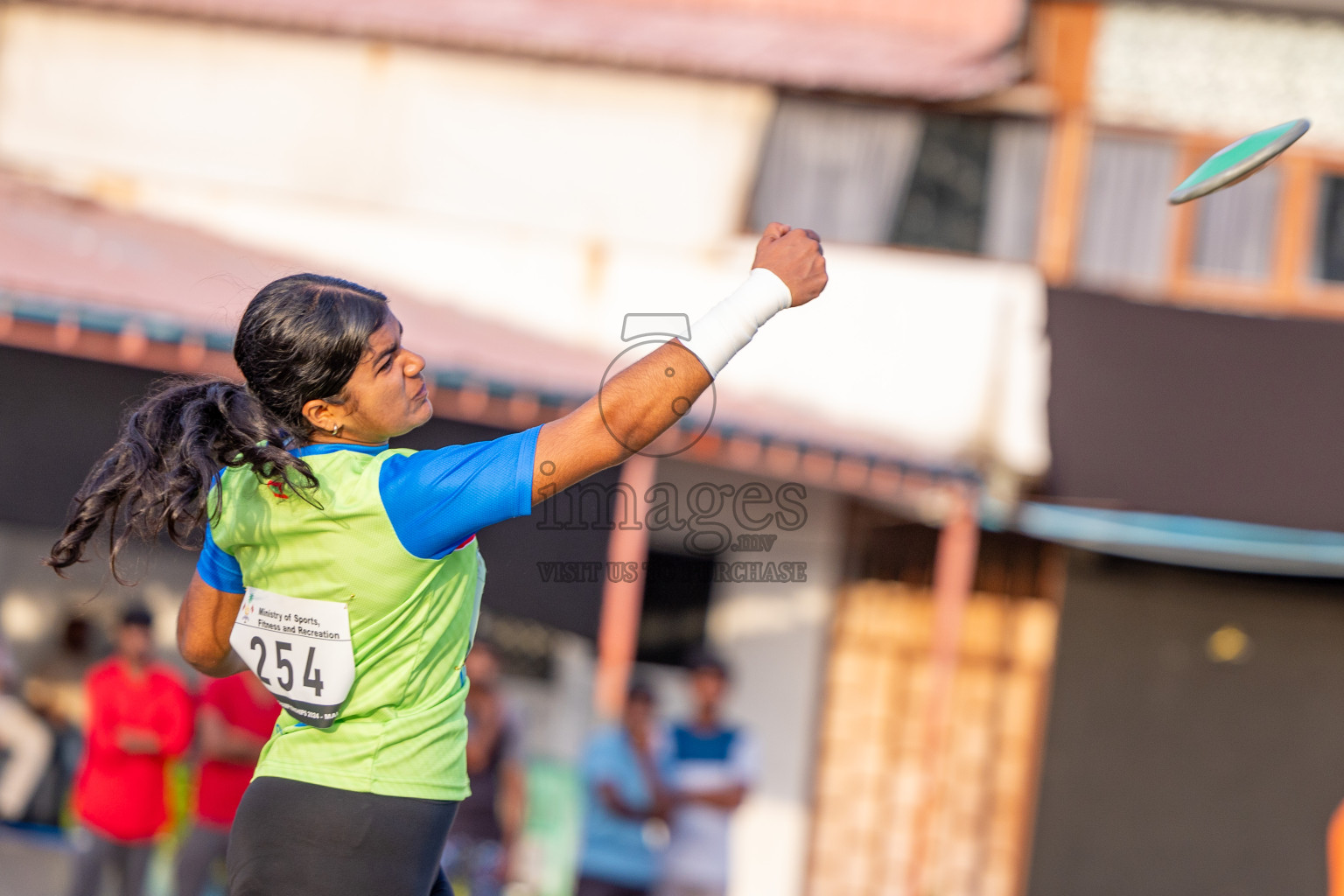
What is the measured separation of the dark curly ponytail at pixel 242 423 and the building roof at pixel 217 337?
Answer: 11.7 feet

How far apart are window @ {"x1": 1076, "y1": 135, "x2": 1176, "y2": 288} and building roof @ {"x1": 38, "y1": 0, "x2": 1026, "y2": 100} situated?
924 millimetres

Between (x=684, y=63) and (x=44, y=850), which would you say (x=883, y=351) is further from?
(x=44, y=850)

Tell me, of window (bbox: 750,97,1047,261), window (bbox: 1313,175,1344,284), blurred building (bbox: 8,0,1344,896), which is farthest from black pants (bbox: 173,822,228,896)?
window (bbox: 1313,175,1344,284)

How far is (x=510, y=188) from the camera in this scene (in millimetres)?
9562

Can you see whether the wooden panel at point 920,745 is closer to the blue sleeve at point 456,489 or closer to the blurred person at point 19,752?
the blurred person at point 19,752

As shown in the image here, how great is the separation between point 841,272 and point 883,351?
63 cm

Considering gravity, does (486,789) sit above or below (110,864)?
above

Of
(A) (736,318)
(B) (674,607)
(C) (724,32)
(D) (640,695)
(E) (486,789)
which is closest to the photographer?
(A) (736,318)

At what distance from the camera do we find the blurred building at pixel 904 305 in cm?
869

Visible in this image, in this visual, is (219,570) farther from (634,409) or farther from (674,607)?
(674,607)

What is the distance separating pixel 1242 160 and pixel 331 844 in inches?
97.1

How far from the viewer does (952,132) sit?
31.5 ft

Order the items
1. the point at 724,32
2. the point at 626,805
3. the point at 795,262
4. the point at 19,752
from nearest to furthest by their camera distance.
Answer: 1. the point at 795,262
2. the point at 626,805
3. the point at 19,752
4. the point at 724,32

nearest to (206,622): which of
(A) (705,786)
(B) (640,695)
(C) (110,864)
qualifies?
(B) (640,695)
